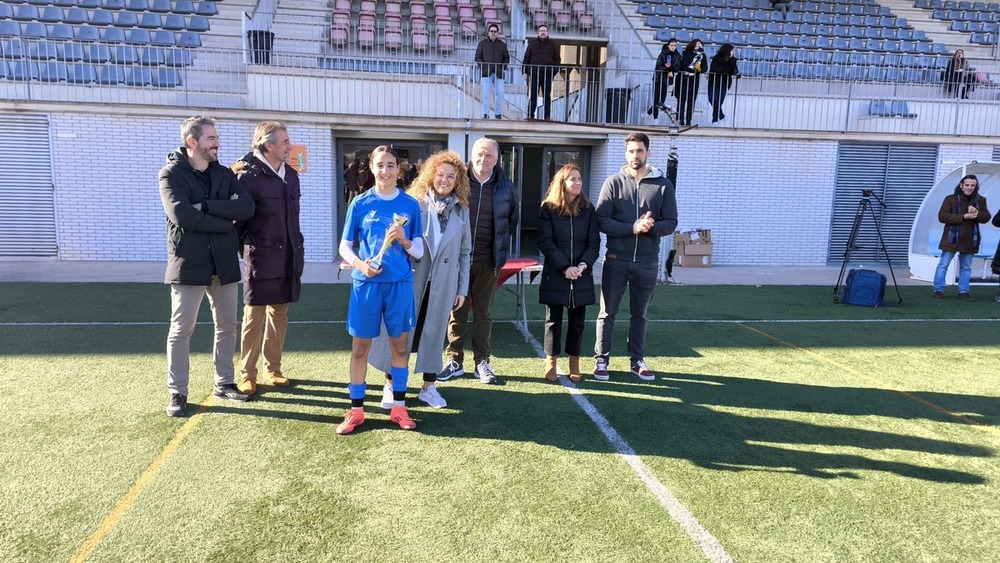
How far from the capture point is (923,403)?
5.02 metres

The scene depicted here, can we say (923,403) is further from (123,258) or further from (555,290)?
(123,258)

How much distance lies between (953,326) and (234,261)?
8218mm

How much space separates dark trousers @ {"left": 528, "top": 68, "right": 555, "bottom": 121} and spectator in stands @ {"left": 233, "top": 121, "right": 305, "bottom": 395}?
8.58 m

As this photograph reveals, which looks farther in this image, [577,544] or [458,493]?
[458,493]

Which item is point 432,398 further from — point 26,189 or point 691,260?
point 26,189

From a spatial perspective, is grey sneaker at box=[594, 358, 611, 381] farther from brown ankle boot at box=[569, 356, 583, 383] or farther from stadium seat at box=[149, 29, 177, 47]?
stadium seat at box=[149, 29, 177, 47]

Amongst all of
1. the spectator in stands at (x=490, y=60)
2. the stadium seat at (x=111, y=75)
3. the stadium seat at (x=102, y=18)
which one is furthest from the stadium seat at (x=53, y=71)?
the spectator in stands at (x=490, y=60)

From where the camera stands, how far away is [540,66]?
1257cm

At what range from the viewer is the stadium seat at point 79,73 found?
1164 cm

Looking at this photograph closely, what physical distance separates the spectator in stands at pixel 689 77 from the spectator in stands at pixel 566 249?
28.4 ft

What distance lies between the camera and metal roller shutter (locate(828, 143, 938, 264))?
539 inches

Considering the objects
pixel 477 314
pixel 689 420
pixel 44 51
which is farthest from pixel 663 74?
pixel 44 51

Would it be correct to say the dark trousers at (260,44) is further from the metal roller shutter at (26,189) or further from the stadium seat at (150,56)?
the metal roller shutter at (26,189)

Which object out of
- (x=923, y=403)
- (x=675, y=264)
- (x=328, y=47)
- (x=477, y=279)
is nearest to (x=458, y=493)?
(x=477, y=279)
